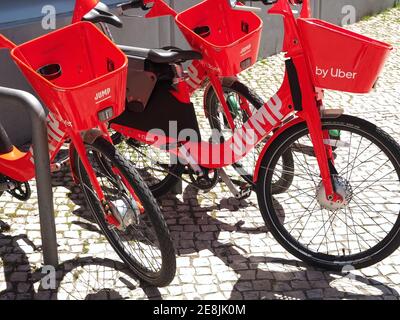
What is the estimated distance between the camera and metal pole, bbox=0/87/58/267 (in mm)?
3430

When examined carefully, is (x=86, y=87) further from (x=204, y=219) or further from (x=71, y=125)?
(x=204, y=219)

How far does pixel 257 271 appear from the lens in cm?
393

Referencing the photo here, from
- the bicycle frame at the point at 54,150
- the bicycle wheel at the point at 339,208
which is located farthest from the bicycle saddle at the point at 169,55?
the bicycle wheel at the point at 339,208

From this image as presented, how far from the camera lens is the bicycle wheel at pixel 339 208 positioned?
3.67 meters

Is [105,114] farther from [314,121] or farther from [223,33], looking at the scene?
[223,33]

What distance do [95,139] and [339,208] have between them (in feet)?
4.80

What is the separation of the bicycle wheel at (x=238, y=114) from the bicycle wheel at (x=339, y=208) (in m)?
0.12

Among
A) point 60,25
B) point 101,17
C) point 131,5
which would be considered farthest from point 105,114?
point 60,25

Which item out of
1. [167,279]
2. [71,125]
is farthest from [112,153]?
[167,279]

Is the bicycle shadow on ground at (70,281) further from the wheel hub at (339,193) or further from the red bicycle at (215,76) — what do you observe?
the wheel hub at (339,193)

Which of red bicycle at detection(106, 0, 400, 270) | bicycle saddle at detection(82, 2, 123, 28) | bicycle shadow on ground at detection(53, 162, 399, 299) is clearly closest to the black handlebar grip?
red bicycle at detection(106, 0, 400, 270)

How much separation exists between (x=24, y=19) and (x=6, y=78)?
51cm

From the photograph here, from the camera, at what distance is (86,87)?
10.3 ft

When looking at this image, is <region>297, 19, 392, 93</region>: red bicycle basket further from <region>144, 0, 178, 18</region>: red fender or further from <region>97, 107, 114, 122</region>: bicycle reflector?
<region>144, 0, 178, 18</region>: red fender
